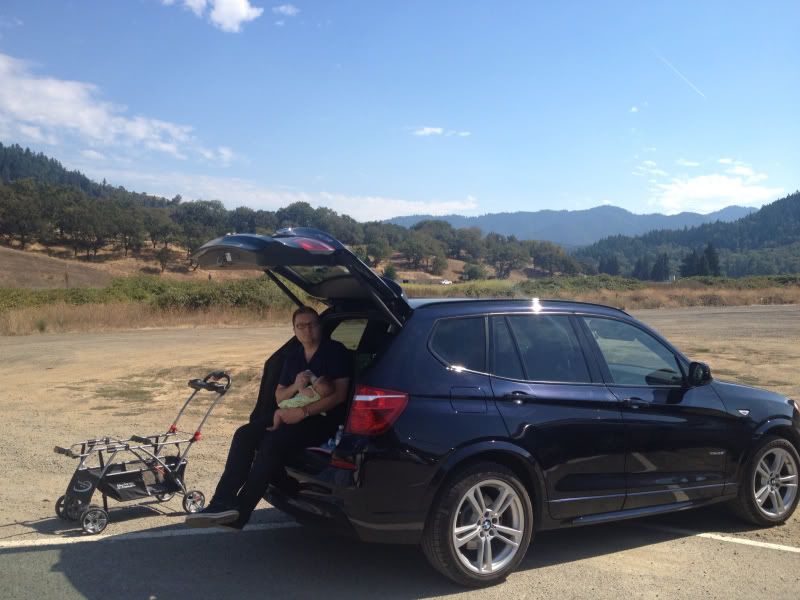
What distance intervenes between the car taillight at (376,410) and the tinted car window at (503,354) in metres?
0.75

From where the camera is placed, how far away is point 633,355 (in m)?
5.47

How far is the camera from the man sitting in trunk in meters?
4.74

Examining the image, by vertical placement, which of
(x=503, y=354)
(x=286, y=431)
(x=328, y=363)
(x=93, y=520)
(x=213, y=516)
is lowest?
(x=93, y=520)

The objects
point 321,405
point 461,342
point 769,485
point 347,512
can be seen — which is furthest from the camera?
point 769,485

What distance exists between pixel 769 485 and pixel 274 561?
388cm

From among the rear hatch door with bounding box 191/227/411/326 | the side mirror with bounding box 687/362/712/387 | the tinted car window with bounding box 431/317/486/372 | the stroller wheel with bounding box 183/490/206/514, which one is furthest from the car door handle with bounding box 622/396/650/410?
the stroller wheel with bounding box 183/490/206/514

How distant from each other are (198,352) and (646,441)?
48.6ft

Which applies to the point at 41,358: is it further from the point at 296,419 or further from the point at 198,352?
the point at 296,419

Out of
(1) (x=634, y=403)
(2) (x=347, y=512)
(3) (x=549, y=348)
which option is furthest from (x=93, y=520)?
(1) (x=634, y=403)

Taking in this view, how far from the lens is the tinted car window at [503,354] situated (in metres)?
4.74

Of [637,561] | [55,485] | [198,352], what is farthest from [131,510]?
[198,352]

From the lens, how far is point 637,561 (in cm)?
496

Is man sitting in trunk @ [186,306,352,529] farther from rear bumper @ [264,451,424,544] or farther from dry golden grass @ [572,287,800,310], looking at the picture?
dry golden grass @ [572,287,800,310]

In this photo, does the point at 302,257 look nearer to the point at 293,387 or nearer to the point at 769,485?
the point at 293,387
